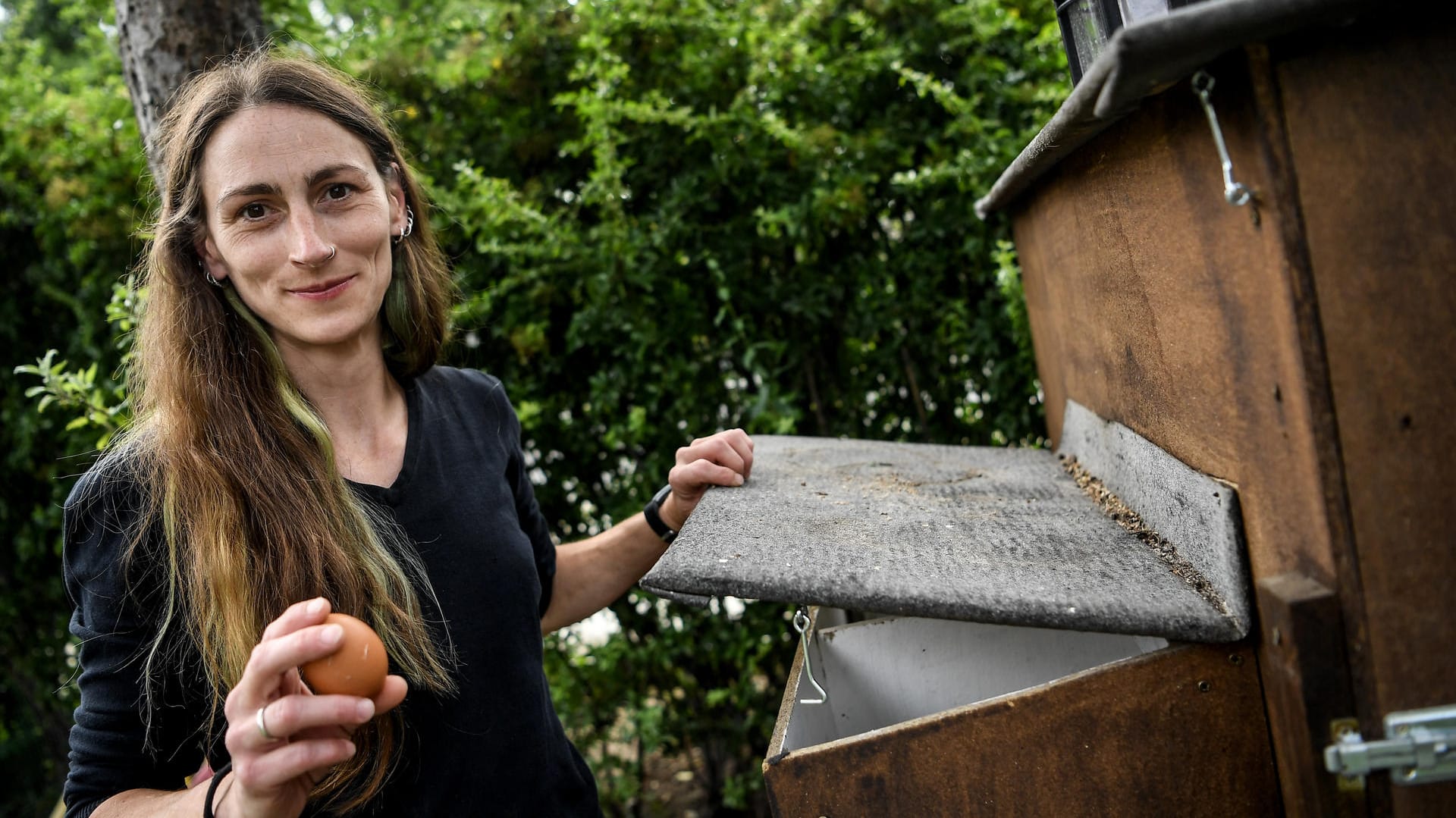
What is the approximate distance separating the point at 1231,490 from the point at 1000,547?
29 cm

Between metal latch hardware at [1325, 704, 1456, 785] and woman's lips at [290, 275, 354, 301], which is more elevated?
woman's lips at [290, 275, 354, 301]

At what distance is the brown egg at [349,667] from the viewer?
1241mm

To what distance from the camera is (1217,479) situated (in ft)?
3.81

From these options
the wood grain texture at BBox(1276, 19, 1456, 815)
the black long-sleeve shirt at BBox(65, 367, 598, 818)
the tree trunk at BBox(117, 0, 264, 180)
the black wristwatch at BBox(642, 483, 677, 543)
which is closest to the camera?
the wood grain texture at BBox(1276, 19, 1456, 815)

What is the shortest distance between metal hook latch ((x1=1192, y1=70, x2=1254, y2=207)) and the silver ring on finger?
1.25 meters

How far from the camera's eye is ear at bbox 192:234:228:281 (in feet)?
5.64

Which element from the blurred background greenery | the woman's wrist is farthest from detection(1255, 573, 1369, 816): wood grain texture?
the blurred background greenery

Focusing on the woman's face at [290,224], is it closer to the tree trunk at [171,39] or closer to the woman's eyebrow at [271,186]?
the woman's eyebrow at [271,186]

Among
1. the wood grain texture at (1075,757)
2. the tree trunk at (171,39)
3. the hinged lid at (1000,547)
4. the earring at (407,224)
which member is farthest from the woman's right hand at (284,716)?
the tree trunk at (171,39)

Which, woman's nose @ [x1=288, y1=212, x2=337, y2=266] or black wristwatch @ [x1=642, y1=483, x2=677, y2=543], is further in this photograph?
black wristwatch @ [x1=642, y1=483, x2=677, y2=543]

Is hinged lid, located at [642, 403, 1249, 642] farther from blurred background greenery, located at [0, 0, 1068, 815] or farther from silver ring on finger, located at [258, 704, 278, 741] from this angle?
blurred background greenery, located at [0, 0, 1068, 815]

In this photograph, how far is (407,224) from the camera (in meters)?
2.03

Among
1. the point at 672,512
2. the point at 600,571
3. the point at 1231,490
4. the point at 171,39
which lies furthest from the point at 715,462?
the point at 171,39

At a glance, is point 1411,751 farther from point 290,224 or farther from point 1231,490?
point 290,224
